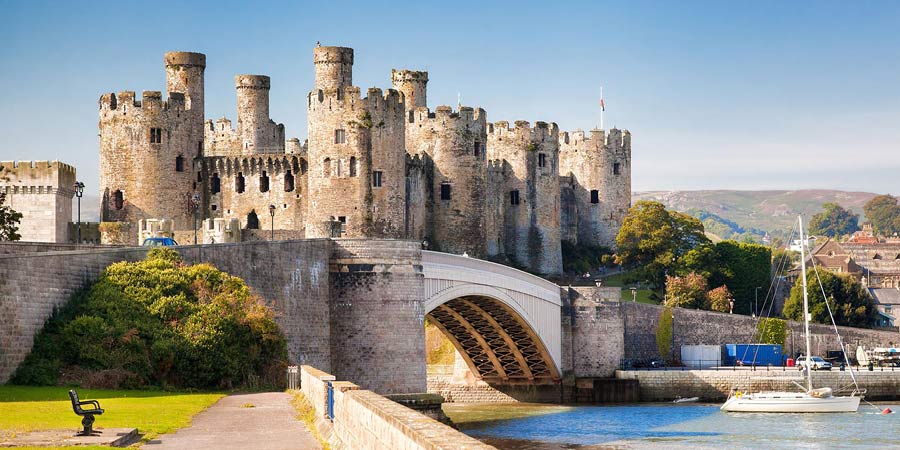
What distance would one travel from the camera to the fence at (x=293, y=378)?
3365cm

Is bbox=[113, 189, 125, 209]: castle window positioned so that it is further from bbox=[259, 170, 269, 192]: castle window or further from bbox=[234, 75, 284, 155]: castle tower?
bbox=[234, 75, 284, 155]: castle tower

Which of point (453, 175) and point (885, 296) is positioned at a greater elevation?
point (453, 175)

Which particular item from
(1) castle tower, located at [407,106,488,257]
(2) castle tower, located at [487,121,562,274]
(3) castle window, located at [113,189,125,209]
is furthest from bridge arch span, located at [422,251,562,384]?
(2) castle tower, located at [487,121,562,274]

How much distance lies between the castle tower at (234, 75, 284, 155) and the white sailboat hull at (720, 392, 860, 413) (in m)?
29.7

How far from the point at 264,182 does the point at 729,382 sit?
78.0ft

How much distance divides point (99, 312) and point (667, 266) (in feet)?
197

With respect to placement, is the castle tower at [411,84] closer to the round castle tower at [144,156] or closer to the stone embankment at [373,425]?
the round castle tower at [144,156]

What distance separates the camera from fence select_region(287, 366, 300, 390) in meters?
33.6

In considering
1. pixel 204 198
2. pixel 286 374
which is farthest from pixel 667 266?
pixel 286 374

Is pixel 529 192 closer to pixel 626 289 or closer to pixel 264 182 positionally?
pixel 626 289

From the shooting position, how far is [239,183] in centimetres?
7725

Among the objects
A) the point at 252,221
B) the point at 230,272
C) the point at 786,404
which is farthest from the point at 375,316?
the point at 252,221

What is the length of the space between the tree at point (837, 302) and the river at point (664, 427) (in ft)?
74.7

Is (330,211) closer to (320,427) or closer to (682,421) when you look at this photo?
(682,421)
